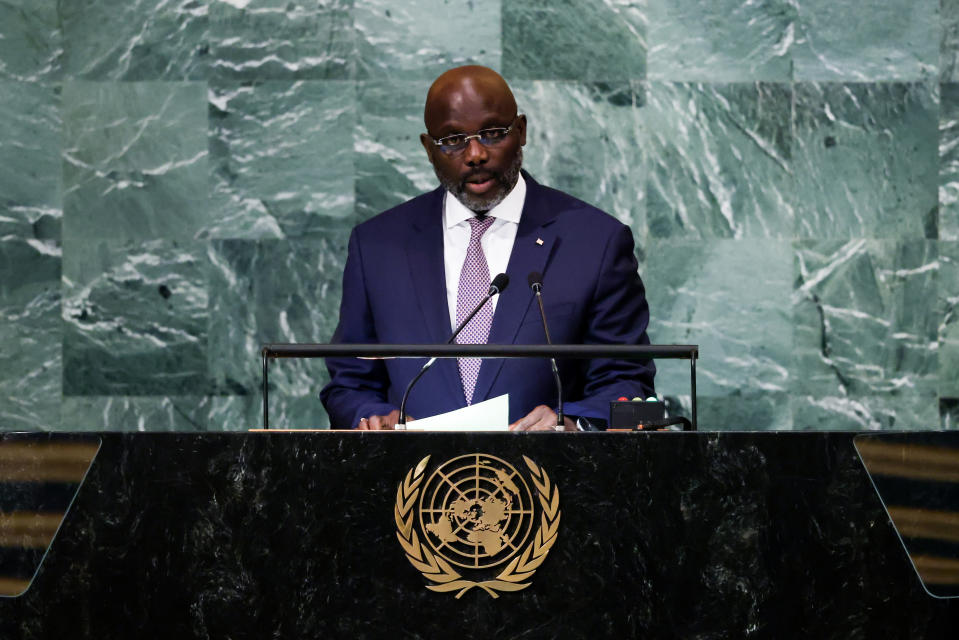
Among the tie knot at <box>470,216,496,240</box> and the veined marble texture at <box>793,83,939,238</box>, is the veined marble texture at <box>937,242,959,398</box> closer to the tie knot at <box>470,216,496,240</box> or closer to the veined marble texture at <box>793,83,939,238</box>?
the veined marble texture at <box>793,83,939,238</box>

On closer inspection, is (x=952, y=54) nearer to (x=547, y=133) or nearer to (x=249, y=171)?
(x=547, y=133)

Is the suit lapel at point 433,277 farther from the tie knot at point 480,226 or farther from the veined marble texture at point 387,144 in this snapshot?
the veined marble texture at point 387,144

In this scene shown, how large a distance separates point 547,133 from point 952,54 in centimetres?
162

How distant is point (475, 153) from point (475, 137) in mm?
44

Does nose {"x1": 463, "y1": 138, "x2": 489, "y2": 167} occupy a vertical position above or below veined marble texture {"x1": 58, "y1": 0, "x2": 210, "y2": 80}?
below

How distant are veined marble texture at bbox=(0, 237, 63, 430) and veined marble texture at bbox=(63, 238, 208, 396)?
0.15 metres

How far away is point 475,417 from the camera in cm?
237

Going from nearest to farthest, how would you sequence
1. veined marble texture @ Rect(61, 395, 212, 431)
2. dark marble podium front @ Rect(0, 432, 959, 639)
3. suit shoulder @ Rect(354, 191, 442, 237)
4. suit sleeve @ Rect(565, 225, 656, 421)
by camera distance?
dark marble podium front @ Rect(0, 432, 959, 639) → suit sleeve @ Rect(565, 225, 656, 421) → suit shoulder @ Rect(354, 191, 442, 237) → veined marble texture @ Rect(61, 395, 212, 431)

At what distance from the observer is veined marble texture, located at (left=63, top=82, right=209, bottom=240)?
482 centimetres

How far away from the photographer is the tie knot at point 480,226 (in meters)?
3.38

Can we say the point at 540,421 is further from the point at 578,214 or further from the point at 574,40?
the point at 574,40

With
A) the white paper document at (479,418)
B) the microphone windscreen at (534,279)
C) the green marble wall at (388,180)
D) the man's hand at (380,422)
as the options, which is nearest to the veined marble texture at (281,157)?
the green marble wall at (388,180)

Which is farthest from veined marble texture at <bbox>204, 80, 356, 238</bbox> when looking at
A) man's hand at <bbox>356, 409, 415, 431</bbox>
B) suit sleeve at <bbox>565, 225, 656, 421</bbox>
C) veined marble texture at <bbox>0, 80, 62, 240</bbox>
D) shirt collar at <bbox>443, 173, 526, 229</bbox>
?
man's hand at <bbox>356, 409, 415, 431</bbox>

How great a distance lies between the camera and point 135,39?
15.9ft
